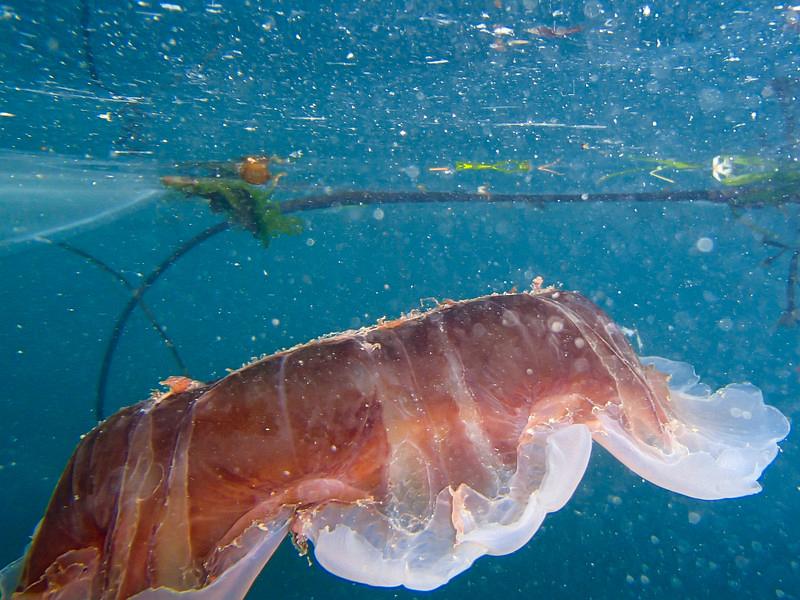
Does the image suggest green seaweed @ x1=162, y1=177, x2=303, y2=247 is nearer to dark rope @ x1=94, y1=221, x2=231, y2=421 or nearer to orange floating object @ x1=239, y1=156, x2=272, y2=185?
dark rope @ x1=94, y1=221, x2=231, y2=421

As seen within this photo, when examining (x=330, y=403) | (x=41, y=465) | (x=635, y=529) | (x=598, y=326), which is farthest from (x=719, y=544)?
(x=41, y=465)

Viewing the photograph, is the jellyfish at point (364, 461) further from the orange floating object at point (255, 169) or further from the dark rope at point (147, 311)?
the orange floating object at point (255, 169)

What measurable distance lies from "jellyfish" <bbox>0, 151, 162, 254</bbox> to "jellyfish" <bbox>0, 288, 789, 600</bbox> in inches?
580

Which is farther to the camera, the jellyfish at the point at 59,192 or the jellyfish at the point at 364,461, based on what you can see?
the jellyfish at the point at 59,192

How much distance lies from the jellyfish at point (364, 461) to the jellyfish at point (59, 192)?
48.3 ft

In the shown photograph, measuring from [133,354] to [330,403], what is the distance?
81044mm

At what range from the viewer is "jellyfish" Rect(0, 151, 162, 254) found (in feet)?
48.7

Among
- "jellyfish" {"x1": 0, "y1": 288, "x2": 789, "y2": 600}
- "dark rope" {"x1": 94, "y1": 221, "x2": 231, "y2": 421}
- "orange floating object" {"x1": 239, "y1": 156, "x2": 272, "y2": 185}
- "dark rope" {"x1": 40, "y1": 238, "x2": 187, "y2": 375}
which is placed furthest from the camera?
"orange floating object" {"x1": 239, "y1": 156, "x2": 272, "y2": 185}

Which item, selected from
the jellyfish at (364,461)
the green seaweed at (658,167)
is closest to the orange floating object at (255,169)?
the green seaweed at (658,167)

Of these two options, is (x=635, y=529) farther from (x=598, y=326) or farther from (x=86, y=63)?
(x=86, y=63)

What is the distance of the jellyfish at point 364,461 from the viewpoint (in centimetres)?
231

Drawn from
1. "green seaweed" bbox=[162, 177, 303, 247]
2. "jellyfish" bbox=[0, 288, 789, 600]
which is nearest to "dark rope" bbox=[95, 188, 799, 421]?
"green seaweed" bbox=[162, 177, 303, 247]

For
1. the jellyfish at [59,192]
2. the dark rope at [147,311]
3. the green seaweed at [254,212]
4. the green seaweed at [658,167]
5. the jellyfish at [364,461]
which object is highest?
the jellyfish at [364,461]

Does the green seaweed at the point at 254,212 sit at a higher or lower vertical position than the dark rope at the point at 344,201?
higher
